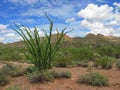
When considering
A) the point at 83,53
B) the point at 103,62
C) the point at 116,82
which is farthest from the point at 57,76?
the point at 83,53

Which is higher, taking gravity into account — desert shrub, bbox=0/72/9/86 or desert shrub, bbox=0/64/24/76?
desert shrub, bbox=0/64/24/76

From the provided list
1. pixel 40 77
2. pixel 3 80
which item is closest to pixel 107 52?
pixel 40 77

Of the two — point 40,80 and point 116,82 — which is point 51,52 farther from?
point 116,82

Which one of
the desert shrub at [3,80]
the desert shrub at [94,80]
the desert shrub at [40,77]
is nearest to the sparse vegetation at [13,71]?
the desert shrub at [3,80]

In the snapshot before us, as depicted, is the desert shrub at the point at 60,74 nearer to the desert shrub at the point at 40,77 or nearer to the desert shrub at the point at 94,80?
the desert shrub at the point at 40,77

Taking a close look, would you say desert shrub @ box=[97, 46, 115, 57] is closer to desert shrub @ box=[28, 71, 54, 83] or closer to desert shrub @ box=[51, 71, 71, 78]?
desert shrub @ box=[51, 71, 71, 78]

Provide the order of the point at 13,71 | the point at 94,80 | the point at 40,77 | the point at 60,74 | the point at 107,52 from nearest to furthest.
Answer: the point at 94,80 < the point at 40,77 < the point at 60,74 < the point at 13,71 < the point at 107,52

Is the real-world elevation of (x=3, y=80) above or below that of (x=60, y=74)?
below

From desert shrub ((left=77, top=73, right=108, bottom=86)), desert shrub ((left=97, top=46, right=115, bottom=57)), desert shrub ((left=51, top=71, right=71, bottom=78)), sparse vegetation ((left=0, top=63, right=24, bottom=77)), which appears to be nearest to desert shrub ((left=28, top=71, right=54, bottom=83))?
desert shrub ((left=51, top=71, right=71, bottom=78))

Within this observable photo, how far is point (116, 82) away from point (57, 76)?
10.6 feet

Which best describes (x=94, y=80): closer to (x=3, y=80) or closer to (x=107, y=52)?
(x=3, y=80)

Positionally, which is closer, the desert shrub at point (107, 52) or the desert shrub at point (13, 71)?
the desert shrub at point (13, 71)

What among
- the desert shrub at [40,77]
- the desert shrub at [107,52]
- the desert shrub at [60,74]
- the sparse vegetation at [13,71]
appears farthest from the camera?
the desert shrub at [107,52]

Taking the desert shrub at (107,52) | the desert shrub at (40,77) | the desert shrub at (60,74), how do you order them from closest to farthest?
the desert shrub at (40,77)
the desert shrub at (60,74)
the desert shrub at (107,52)
